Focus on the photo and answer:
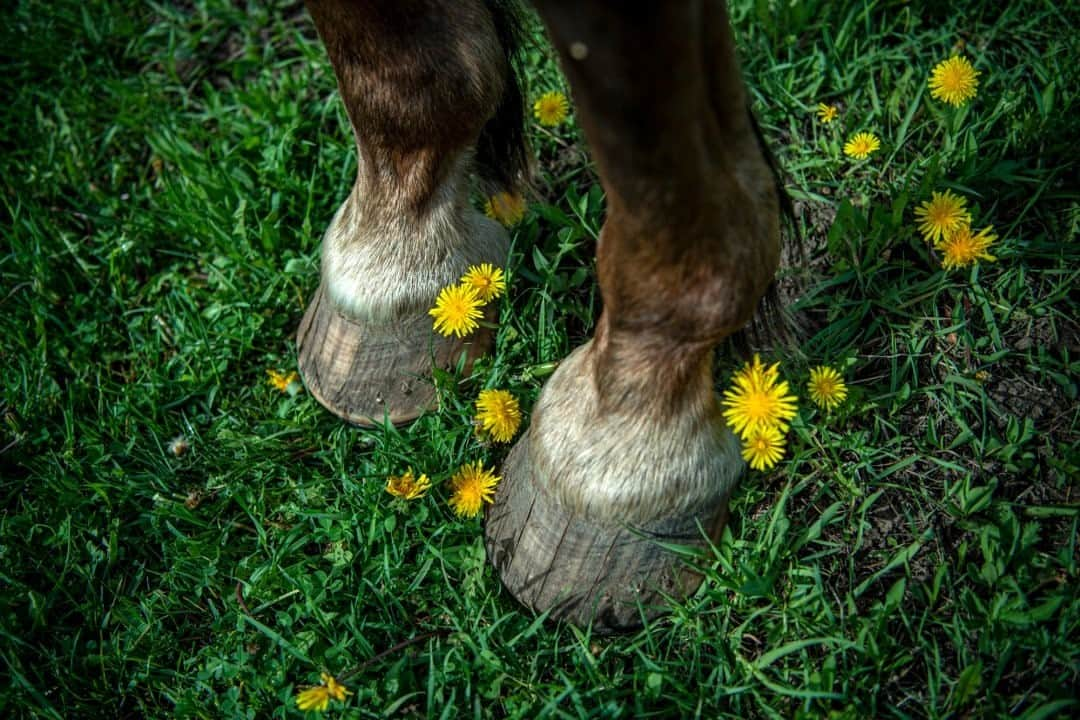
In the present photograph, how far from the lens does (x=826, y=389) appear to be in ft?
6.08

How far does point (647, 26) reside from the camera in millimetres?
1131

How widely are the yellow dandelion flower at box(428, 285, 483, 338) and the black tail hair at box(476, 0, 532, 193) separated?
1.13 feet

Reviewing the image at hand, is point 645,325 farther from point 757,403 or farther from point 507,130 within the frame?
point 507,130

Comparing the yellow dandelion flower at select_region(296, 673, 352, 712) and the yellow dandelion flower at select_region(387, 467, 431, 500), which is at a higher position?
the yellow dandelion flower at select_region(387, 467, 431, 500)

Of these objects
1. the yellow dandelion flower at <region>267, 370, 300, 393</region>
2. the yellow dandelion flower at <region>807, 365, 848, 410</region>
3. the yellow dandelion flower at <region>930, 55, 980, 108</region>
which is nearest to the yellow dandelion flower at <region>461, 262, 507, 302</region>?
the yellow dandelion flower at <region>267, 370, 300, 393</region>

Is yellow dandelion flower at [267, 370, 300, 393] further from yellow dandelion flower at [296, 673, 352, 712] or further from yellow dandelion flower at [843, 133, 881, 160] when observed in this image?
yellow dandelion flower at [843, 133, 881, 160]

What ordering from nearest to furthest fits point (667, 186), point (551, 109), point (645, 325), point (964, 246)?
point (667, 186), point (645, 325), point (964, 246), point (551, 109)

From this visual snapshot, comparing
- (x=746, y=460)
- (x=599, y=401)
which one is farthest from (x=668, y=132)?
(x=746, y=460)

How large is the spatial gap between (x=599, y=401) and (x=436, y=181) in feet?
2.24

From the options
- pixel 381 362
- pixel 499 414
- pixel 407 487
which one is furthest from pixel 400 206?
pixel 407 487

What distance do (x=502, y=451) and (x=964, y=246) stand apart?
1.10 meters

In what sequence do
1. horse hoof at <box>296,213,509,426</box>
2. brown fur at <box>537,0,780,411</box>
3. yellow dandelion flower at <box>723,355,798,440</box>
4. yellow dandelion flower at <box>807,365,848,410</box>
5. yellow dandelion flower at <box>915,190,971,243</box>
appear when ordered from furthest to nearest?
1. horse hoof at <box>296,213,509,426</box>
2. yellow dandelion flower at <box>915,190,971,243</box>
3. yellow dandelion flower at <box>807,365,848,410</box>
4. yellow dandelion flower at <box>723,355,798,440</box>
5. brown fur at <box>537,0,780,411</box>

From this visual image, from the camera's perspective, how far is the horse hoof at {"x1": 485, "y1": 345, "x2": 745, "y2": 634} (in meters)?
1.67

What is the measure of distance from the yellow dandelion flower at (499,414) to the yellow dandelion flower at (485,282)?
0.72ft
